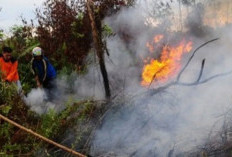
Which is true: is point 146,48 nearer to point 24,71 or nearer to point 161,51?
point 161,51

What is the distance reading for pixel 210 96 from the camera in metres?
5.61

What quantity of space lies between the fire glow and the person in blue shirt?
2712 mm

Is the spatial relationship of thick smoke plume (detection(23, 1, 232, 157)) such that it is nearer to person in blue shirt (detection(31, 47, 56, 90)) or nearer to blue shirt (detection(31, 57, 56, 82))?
person in blue shirt (detection(31, 47, 56, 90))

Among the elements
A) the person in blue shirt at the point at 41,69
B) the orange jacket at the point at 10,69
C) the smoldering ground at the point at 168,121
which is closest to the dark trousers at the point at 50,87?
the person in blue shirt at the point at 41,69

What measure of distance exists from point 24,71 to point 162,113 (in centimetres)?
576

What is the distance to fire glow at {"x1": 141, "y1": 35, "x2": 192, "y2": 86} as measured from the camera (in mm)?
8455

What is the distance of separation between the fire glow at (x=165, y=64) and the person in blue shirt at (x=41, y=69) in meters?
2.71

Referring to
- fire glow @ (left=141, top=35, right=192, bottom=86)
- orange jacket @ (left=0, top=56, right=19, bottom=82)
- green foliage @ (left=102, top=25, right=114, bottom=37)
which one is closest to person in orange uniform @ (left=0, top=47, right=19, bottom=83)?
orange jacket @ (left=0, top=56, right=19, bottom=82)

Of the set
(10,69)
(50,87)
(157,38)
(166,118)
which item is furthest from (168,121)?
(157,38)

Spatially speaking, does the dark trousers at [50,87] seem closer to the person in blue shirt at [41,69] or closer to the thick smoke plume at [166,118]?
the person in blue shirt at [41,69]

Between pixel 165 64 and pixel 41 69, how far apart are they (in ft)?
12.0

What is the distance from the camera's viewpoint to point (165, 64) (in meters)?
9.42

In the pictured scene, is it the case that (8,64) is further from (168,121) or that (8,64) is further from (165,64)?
(165,64)

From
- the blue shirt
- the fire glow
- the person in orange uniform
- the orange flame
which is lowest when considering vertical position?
the fire glow
